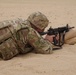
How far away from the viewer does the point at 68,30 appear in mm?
6945

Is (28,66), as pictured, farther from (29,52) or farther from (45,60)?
(29,52)

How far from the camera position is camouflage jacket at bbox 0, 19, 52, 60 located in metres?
5.77

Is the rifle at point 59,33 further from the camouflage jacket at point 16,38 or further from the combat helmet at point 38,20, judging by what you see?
the camouflage jacket at point 16,38

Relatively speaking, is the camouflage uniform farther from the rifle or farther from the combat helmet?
the rifle

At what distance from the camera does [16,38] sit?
5.79 metres

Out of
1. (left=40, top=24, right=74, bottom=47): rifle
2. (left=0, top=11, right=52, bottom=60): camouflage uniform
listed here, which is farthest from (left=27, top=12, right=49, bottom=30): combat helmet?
(left=40, top=24, right=74, bottom=47): rifle

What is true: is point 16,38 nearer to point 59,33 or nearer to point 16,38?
point 16,38

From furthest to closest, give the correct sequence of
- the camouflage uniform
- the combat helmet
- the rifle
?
the rifle, the combat helmet, the camouflage uniform

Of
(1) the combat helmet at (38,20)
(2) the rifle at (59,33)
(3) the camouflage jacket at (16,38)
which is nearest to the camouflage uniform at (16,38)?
(3) the camouflage jacket at (16,38)

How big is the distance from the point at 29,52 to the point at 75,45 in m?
1.25

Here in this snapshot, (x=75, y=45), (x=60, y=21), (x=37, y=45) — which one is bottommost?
(x=60, y=21)

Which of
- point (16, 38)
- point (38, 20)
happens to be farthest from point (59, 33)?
point (16, 38)

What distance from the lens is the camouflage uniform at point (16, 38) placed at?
18.9ft

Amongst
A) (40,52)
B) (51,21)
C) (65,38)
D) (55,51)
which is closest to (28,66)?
(40,52)
